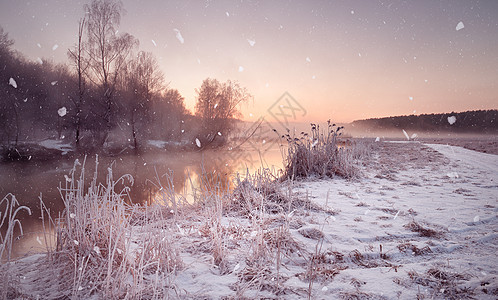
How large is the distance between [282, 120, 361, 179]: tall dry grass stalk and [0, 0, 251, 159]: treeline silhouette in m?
15.6

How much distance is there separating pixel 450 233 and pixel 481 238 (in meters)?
0.27

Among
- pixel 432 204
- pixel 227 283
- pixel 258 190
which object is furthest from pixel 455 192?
pixel 227 283

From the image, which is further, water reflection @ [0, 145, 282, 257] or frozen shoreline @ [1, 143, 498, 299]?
water reflection @ [0, 145, 282, 257]

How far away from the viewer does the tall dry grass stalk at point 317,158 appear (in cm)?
635

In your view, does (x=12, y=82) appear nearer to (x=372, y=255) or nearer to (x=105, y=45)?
(x=105, y=45)

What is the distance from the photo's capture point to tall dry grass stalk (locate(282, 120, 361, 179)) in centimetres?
635

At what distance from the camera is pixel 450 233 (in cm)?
275

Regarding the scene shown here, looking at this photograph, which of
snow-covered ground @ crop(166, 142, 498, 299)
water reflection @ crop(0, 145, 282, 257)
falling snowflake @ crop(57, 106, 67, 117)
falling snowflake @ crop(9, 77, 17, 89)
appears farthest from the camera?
falling snowflake @ crop(57, 106, 67, 117)

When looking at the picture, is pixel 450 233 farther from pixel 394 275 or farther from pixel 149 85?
pixel 149 85

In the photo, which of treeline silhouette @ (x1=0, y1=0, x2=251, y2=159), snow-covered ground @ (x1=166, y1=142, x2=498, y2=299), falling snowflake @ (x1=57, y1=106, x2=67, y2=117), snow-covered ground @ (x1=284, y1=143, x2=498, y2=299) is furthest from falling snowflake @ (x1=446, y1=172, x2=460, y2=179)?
falling snowflake @ (x1=57, y1=106, x2=67, y2=117)

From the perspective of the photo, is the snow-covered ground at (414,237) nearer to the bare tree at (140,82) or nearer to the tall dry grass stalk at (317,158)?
the tall dry grass stalk at (317,158)

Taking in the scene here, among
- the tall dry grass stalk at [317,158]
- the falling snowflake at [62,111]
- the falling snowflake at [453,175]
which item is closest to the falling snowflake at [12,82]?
the falling snowflake at [62,111]

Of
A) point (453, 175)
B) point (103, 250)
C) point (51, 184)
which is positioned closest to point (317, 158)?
point (453, 175)

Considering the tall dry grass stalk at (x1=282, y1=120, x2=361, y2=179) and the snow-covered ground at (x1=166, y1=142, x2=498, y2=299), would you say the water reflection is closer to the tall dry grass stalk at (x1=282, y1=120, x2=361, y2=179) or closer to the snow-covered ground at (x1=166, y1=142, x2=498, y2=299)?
the tall dry grass stalk at (x1=282, y1=120, x2=361, y2=179)
